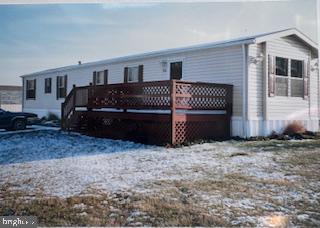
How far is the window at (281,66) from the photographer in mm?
9028

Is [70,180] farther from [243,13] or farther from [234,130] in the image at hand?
[234,130]

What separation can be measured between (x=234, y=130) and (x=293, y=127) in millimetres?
1691

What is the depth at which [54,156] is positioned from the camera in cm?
601

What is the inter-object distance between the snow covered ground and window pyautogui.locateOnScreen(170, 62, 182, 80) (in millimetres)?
3262

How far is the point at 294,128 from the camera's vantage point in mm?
9039

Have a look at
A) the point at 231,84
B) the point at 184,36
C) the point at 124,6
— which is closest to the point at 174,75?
the point at 231,84

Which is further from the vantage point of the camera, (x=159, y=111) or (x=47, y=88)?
(x=47, y=88)

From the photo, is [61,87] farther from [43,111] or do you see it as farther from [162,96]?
[162,96]

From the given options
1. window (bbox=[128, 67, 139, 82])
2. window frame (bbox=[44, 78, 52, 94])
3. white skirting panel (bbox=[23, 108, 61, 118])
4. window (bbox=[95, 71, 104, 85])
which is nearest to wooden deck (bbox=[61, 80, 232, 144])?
window (bbox=[128, 67, 139, 82])

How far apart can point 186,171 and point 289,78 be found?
208 inches

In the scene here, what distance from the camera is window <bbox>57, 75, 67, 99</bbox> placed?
14.5 meters

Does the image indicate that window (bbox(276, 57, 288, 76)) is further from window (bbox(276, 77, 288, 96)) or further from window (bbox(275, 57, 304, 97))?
window (bbox(276, 77, 288, 96))

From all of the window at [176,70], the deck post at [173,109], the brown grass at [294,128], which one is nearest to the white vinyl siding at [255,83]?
the brown grass at [294,128]

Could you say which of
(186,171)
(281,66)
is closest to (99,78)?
(281,66)
